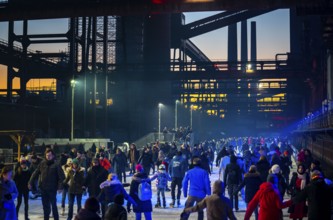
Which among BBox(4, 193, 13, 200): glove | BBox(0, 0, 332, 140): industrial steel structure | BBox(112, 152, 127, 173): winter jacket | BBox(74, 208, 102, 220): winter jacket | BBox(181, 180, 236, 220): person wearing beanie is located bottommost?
BBox(112, 152, 127, 173): winter jacket

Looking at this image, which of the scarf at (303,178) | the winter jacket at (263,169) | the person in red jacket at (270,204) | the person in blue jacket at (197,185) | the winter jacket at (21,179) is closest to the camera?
the person in red jacket at (270,204)

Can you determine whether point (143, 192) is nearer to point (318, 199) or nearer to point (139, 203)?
point (139, 203)

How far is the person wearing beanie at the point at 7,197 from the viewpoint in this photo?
9211 mm

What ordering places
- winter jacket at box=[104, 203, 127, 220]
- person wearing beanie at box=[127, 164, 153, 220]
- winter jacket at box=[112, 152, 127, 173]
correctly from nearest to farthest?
winter jacket at box=[104, 203, 127, 220] < person wearing beanie at box=[127, 164, 153, 220] < winter jacket at box=[112, 152, 127, 173]

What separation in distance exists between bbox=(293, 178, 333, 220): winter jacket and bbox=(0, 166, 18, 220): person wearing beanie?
16.5 ft

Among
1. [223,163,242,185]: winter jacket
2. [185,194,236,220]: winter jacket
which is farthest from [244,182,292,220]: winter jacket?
[223,163,242,185]: winter jacket

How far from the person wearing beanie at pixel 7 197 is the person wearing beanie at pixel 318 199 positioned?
5.02m

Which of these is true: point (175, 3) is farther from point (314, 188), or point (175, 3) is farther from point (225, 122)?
point (225, 122)

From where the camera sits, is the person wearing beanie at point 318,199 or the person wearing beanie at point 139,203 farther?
the person wearing beanie at point 139,203

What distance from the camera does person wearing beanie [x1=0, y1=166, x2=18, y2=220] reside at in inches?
363

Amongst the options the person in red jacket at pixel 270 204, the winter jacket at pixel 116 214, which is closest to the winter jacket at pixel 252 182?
the person in red jacket at pixel 270 204

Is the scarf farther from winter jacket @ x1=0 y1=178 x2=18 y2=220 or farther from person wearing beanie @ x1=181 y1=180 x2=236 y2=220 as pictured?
winter jacket @ x1=0 y1=178 x2=18 y2=220

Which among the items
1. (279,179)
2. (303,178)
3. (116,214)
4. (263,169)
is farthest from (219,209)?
(263,169)

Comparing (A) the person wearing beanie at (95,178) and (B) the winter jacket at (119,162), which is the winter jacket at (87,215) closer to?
(A) the person wearing beanie at (95,178)
